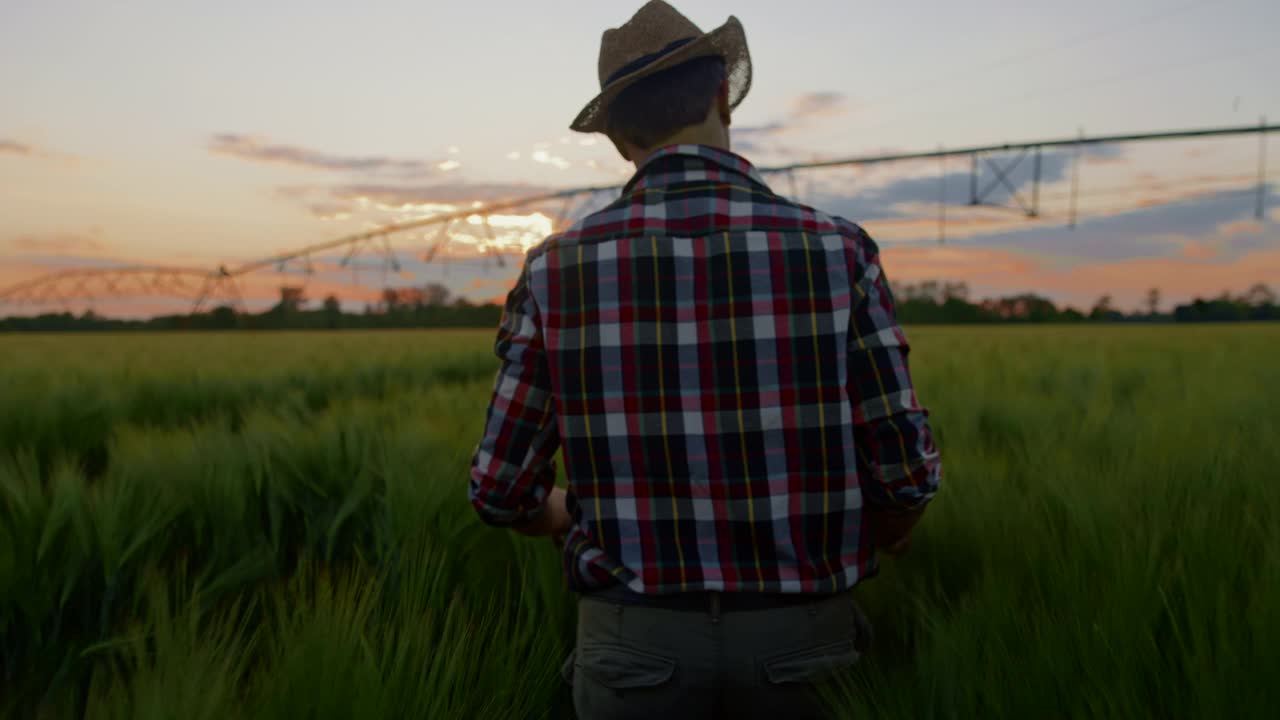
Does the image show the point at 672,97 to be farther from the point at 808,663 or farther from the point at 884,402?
the point at 808,663

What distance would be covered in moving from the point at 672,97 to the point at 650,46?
0.38 ft

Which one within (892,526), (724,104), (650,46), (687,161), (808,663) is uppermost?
(650,46)

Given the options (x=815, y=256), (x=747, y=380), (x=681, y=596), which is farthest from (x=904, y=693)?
(x=815, y=256)

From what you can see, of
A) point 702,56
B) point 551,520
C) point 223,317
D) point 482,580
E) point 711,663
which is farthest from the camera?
point 223,317

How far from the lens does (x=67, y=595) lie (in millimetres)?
1919

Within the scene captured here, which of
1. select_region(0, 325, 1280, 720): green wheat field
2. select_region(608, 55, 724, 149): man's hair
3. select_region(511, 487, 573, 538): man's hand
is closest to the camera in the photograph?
select_region(0, 325, 1280, 720): green wheat field

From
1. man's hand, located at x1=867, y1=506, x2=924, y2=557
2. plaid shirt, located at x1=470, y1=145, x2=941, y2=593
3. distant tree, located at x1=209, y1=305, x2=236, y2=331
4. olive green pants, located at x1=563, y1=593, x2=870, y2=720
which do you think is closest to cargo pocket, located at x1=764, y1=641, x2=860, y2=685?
olive green pants, located at x1=563, y1=593, x2=870, y2=720

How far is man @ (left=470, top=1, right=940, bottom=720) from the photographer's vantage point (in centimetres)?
126

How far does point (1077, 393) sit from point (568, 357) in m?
4.67

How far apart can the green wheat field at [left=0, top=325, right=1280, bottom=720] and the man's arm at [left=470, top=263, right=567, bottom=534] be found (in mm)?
264

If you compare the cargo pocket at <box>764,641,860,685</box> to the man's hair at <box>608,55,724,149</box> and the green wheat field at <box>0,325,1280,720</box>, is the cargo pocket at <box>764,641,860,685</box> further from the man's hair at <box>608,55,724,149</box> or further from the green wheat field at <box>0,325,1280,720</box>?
the man's hair at <box>608,55,724,149</box>

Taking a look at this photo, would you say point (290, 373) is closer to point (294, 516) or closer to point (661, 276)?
point (294, 516)

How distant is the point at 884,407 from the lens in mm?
1292

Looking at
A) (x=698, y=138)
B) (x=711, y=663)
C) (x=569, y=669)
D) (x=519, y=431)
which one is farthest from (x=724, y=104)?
(x=569, y=669)
